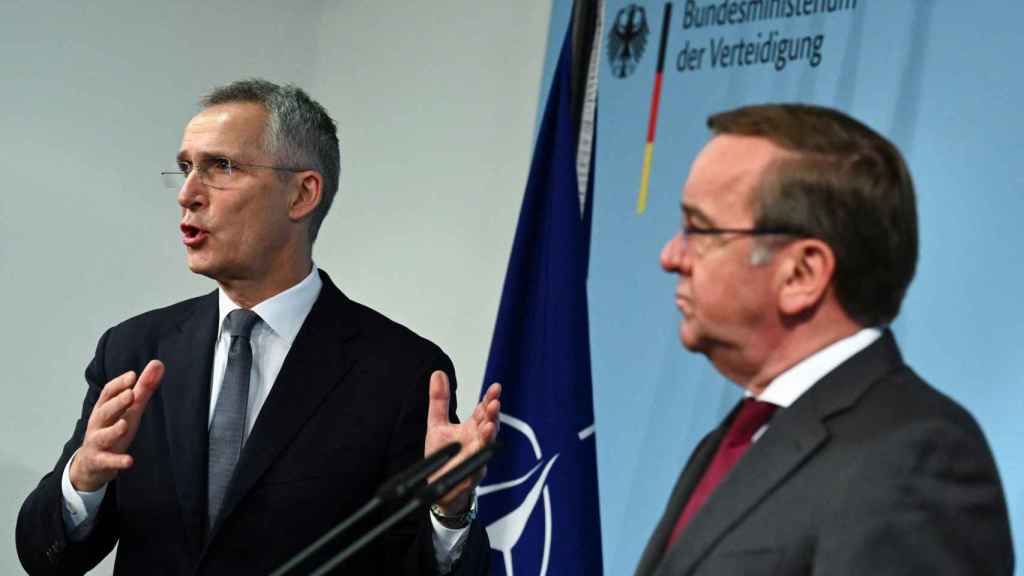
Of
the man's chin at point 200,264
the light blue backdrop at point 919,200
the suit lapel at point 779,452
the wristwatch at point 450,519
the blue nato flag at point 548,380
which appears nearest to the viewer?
the suit lapel at point 779,452

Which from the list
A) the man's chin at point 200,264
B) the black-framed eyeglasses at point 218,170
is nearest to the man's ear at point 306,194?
the black-framed eyeglasses at point 218,170

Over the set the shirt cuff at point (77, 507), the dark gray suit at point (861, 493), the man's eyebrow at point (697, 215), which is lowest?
the shirt cuff at point (77, 507)

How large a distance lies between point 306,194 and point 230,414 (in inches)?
21.3

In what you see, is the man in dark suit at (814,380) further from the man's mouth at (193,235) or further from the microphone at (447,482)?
the man's mouth at (193,235)

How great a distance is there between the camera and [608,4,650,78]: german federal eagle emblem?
4.10m

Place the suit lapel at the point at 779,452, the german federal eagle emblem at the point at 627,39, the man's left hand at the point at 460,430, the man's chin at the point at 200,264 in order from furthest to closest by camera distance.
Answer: the german federal eagle emblem at the point at 627,39 < the man's chin at the point at 200,264 < the man's left hand at the point at 460,430 < the suit lapel at the point at 779,452

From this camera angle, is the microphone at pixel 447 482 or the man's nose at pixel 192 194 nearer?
the microphone at pixel 447 482

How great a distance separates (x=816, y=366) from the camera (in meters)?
1.67

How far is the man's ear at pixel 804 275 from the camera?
64.6 inches

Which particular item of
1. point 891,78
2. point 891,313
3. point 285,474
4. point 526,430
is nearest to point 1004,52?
point 891,78

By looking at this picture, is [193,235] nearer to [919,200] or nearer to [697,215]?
[697,215]

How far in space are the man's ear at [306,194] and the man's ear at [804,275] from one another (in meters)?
1.49

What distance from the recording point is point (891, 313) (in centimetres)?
168

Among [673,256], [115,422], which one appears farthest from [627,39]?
[673,256]
